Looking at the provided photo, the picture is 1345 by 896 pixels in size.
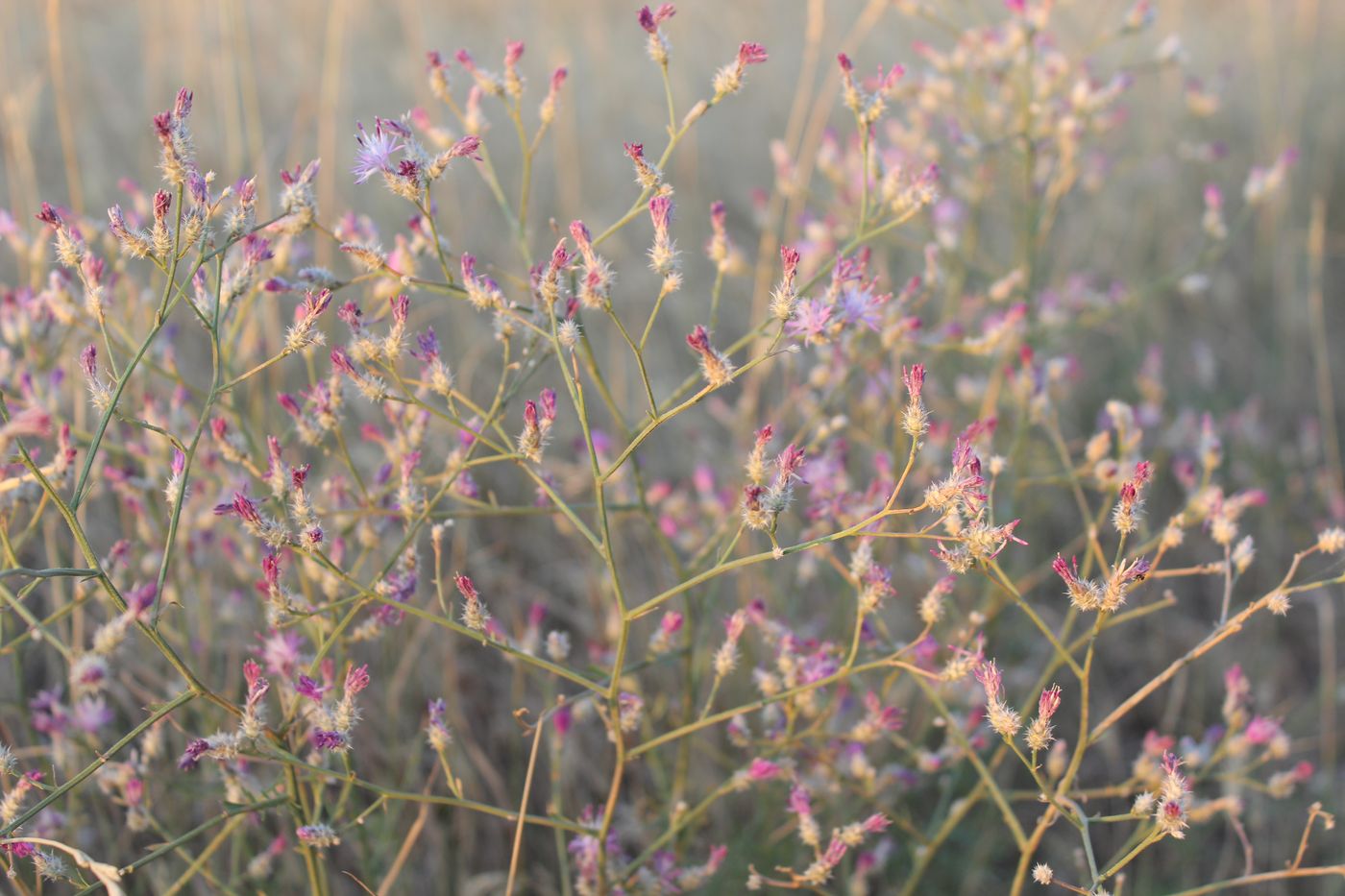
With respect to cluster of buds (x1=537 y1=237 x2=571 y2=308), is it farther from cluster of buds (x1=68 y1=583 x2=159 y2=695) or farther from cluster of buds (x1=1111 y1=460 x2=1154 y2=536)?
cluster of buds (x1=1111 y1=460 x2=1154 y2=536)

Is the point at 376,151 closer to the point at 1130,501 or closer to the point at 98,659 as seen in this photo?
the point at 98,659

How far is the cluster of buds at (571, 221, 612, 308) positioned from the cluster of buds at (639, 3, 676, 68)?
1.02ft

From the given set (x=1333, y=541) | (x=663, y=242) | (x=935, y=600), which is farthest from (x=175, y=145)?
(x=1333, y=541)

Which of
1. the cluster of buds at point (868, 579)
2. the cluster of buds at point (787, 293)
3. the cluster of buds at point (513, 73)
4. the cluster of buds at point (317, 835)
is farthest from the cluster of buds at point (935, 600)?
the cluster of buds at point (513, 73)

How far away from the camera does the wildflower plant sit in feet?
4.26

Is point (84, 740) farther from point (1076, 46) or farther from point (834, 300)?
point (1076, 46)

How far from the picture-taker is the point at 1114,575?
4.05 ft

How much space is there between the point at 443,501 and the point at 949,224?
4.35 feet

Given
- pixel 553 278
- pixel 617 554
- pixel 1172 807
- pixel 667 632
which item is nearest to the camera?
pixel 1172 807

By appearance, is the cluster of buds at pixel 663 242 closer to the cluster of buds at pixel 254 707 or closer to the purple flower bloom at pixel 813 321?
the purple flower bloom at pixel 813 321

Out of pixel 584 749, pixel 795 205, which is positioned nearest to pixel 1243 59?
pixel 795 205

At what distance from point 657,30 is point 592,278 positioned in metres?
0.42

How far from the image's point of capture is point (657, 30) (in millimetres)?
1501

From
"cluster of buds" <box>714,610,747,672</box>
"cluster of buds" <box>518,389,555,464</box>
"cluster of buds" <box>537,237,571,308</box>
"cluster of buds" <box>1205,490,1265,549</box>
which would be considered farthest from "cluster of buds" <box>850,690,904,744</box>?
"cluster of buds" <box>537,237,571,308</box>
